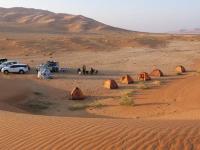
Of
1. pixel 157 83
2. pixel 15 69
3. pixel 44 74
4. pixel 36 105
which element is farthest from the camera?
pixel 15 69

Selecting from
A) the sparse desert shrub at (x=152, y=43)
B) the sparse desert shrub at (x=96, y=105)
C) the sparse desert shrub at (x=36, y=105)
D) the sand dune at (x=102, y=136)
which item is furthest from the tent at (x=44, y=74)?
the sparse desert shrub at (x=152, y=43)

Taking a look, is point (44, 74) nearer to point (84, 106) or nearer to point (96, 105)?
point (84, 106)

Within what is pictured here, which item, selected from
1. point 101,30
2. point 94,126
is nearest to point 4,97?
point 94,126

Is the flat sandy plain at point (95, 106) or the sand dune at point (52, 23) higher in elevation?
the sand dune at point (52, 23)

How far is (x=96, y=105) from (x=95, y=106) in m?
0.09

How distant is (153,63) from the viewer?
47.5 m

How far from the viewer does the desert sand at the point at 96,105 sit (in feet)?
28.2

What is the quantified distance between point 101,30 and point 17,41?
5883 cm

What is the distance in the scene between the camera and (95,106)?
918 inches

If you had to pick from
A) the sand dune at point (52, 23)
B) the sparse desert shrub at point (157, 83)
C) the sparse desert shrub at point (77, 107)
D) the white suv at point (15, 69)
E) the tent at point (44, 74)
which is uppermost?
the sand dune at point (52, 23)

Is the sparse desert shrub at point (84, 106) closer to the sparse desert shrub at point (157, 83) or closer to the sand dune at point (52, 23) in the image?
the sparse desert shrub at point (157, 83)

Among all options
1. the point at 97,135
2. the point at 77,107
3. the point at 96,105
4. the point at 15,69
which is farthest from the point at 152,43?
the point at 97,135

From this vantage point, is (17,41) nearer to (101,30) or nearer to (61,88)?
(61,88)

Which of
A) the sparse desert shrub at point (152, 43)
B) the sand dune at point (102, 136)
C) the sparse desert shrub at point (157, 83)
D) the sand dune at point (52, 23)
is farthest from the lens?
the sand dune at point (52, 23)
